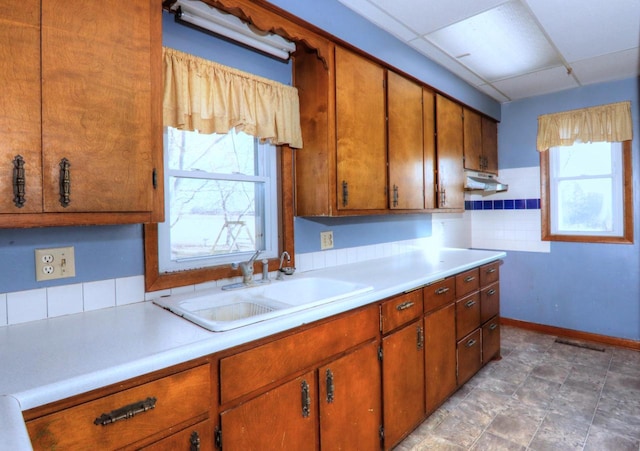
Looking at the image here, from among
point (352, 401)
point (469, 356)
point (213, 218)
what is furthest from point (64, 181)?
point (469, 356)

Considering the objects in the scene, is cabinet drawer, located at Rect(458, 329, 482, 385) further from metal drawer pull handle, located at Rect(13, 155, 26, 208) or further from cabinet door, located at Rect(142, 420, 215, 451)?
metal drawer pull handle, located at Rect(13, 155, 26, 208)

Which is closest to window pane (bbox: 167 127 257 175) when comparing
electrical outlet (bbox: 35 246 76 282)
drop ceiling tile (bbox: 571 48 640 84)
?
electrical outlet (bbox: 35 246 76 282)

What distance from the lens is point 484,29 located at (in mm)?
2418

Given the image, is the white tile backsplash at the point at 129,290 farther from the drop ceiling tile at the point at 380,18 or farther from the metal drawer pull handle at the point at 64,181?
the drop ceiling tile at the point at 380,18

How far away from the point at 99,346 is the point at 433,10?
238 cm

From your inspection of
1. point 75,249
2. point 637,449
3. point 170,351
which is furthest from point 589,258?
point 75,249

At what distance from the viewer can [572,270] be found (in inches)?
144

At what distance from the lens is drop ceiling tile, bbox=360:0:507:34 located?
82.6 inches

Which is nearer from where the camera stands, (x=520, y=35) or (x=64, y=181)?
(x=64, y=181)

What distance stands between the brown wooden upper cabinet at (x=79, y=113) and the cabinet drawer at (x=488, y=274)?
2424 mm

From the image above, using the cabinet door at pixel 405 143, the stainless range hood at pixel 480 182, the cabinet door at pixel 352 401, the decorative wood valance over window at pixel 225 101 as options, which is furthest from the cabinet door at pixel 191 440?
the stainless range hood at pixel 480 182

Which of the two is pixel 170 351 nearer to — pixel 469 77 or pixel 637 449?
pixel 637 449

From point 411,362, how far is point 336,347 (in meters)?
0.68

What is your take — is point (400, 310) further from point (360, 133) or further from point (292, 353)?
point (360, 133)
